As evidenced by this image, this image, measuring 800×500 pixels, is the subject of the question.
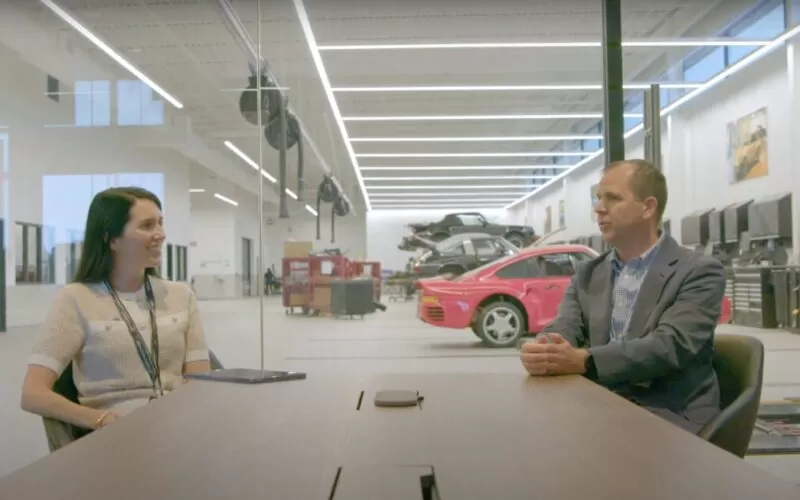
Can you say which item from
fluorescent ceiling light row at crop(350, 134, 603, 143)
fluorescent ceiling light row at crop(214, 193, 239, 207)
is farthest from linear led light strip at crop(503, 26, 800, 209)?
fluorescent ceiling light row at crop(214, 193, 239, 207)

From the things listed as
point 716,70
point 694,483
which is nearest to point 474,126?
point 716,70

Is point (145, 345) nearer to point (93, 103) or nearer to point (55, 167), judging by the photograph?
point (55, 167)

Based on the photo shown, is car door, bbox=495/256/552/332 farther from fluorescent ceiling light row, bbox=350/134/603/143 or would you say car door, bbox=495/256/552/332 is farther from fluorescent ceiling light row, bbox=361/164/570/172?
fluorescent ceiling light row, bbox=350/134/603/143

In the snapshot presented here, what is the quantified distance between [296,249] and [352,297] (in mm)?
1310

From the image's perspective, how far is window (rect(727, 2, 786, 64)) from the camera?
479 cm

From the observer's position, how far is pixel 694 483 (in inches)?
30.2

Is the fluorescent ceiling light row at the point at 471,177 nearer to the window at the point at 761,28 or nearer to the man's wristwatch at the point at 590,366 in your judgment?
the window at the point at 761,28

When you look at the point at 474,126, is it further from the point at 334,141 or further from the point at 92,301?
the point at 92,301

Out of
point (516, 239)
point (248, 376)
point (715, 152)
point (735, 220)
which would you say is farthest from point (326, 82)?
point (248, 376)

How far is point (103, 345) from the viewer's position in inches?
71.2

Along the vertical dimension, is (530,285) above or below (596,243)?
below

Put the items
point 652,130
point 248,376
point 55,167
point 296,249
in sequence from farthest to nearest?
point 296,249, point 55,167, point 652,130, point 248,376

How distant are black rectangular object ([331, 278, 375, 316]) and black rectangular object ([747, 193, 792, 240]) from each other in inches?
112

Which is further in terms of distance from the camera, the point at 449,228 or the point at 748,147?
the point at 748,147
